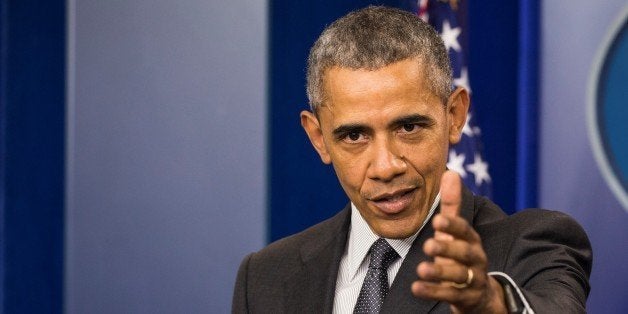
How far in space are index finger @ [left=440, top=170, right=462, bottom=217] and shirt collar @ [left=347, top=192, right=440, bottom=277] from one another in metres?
0.53

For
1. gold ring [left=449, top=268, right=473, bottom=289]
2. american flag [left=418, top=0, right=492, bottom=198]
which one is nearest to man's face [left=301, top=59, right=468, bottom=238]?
gold ring [left=449, top=268, right=473, bottom=289]

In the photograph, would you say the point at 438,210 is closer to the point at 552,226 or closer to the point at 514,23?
the point at 552,226

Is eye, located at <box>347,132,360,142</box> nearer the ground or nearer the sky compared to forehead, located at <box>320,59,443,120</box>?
nearer the ground

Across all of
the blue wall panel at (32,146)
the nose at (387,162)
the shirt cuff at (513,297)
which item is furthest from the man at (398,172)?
the blue wall panel at (32,146)

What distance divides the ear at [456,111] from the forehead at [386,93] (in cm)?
9

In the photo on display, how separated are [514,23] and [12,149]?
216cm

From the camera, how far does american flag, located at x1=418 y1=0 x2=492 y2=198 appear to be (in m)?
4.05

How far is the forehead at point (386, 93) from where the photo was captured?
2.07m

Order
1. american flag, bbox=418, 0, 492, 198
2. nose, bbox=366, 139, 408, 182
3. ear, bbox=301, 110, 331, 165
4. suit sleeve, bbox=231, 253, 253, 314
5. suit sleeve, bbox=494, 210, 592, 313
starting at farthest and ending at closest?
american flag, bbox=418, 0, 492, 198 → suit sleeve, bbox=231, 253, 253, 314 → ear, bbox=301, 110, 331, 165 → nose, bbox=366, 139, 408, 182 → suit sleeve, bbox=494, 210, 592, 313

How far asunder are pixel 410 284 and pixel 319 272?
0.28 metres

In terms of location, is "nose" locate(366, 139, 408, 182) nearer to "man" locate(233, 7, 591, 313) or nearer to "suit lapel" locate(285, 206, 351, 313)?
"man" locate(233, 7, 591, 313)

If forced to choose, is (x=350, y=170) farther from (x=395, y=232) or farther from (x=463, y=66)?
(x=463, y=66)

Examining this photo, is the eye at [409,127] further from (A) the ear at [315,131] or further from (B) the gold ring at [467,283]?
(B) the gold ring at [467,283]

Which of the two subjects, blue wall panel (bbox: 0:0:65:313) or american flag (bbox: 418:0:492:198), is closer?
american flag (bbox: 418:0:492:198)
